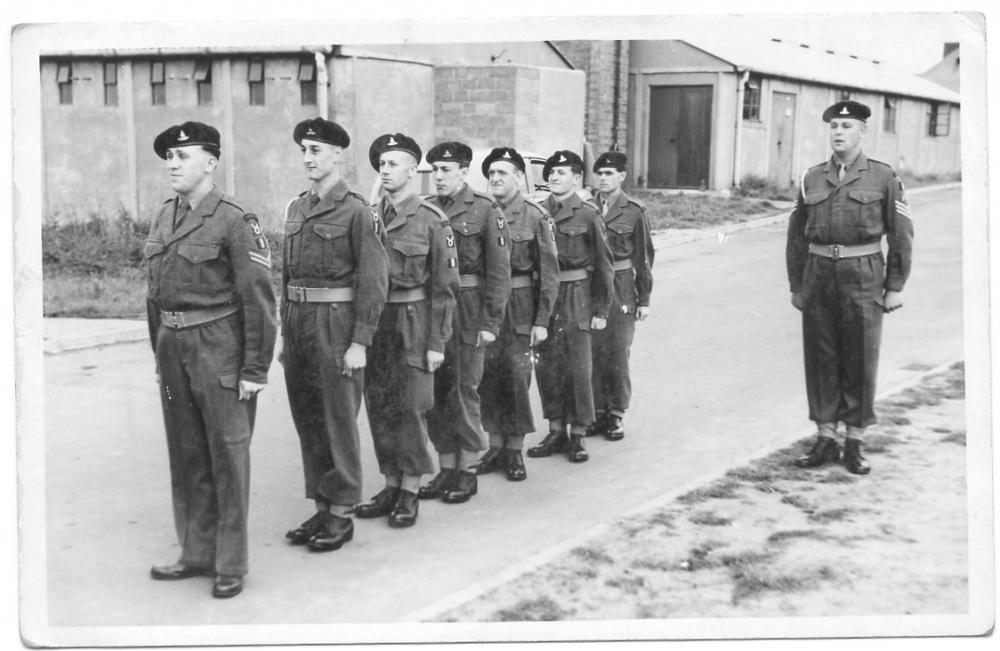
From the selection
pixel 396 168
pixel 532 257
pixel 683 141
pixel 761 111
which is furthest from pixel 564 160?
pixel 683 141

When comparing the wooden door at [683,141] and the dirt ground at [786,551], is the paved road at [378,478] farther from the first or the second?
the wooden door at [683,141]

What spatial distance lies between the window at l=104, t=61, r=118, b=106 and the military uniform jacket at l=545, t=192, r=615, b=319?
2.60 meters

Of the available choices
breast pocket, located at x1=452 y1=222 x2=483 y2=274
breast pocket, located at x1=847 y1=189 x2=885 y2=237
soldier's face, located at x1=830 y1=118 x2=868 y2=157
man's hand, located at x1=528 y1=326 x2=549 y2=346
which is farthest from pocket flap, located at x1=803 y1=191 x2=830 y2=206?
breast pocket, located at x1=452 y1=222 x2=483 y2=274

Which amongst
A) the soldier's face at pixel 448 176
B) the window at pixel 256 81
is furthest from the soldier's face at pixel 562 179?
the window at pixel 256 81

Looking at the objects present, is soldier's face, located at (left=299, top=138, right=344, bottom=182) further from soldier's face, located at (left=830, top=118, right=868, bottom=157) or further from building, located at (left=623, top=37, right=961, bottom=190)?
soldier's face, located at (left=830, top=118, right=868, bottom=157)

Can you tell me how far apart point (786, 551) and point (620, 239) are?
2.71 metres

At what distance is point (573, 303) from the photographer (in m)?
6.52

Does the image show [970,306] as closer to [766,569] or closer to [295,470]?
[766,569]

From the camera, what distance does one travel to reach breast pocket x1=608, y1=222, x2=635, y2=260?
6.95 meters

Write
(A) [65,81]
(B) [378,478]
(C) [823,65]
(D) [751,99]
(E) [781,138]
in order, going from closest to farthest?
(A) [65,81], (B) [378,478], (C) [823,65], (E) [781,138], (D) [751,99]

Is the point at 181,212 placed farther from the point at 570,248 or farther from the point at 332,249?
the point at 570,248

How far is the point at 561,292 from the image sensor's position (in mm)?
6547

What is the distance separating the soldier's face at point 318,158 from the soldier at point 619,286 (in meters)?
2.58

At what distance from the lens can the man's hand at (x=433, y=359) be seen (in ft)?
17.4
